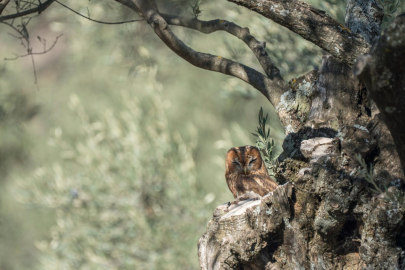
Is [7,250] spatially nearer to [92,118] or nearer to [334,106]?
[92,118]

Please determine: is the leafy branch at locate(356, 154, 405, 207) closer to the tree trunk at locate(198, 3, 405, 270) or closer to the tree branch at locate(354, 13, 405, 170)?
the tree trunk at locate(198, 3, 405, 270)

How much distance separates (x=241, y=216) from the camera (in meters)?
1.81

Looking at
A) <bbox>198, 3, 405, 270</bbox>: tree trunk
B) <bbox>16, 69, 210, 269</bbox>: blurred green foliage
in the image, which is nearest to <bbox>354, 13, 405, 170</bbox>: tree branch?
<bbox>198, 3, 405, 270</bbox>: tree trunk

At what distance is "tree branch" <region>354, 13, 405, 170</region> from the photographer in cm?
103

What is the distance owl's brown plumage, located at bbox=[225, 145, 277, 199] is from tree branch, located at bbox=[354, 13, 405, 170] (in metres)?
1.89

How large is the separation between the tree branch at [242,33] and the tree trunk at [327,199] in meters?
0.23

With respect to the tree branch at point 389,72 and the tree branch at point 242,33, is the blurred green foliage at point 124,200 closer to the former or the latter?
the tree branch at point 242,33

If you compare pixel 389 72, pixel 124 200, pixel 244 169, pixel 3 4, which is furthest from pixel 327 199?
pixel 124 200

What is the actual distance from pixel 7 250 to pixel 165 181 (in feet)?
25.5

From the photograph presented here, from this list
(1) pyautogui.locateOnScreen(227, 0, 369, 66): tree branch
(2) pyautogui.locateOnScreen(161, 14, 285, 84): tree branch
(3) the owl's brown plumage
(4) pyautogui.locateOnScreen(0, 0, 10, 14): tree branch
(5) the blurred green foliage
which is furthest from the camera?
(5) the blurred green foliage

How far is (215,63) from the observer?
2.37 metres

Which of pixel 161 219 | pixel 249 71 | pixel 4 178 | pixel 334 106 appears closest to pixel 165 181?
pixel 161 219

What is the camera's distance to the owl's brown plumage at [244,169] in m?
3.08

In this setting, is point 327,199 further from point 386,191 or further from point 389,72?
point 389,72
